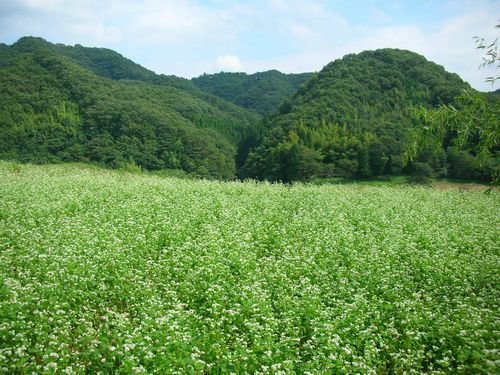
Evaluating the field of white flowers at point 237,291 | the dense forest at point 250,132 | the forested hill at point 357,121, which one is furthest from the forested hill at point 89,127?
the field of white flowers at point 237,291

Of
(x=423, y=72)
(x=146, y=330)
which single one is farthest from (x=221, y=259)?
(x=423, y=72)

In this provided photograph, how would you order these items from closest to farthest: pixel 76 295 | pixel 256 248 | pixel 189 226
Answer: pixel 76 295
pixel 256 248
pixel 189 226

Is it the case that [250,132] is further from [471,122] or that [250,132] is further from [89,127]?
[471,122]

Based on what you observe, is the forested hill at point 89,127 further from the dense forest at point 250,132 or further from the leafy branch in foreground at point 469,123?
the leafy branch in foreground at point 469,123

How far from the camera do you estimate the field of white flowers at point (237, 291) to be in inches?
258

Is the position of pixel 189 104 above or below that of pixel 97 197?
above

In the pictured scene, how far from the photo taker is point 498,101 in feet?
23.9

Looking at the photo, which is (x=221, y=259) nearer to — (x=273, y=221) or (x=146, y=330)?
(x=146, y=330)

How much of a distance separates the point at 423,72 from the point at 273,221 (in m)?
93.8

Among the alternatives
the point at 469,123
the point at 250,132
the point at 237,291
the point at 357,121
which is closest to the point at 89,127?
the point at 250,132

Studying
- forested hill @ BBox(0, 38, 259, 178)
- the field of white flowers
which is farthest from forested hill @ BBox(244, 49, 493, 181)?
the field of white flowers

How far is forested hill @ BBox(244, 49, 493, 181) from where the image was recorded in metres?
63.8

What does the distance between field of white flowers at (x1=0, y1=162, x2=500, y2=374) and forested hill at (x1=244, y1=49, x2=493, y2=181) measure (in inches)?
1865

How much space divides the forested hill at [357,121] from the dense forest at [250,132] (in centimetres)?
27
